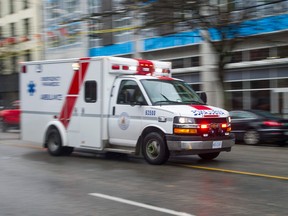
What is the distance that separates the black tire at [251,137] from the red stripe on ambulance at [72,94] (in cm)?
760

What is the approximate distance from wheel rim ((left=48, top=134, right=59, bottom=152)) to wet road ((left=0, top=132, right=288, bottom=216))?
0.72 m

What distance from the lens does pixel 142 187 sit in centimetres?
771

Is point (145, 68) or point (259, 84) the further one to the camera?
point (259, 84)

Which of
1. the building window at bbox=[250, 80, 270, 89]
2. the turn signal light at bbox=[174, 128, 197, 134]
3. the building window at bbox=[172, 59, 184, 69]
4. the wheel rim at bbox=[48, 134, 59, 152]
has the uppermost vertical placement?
the building window at bbox=[172, 59, 184, 69]

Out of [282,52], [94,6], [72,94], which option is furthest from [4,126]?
[282,52]

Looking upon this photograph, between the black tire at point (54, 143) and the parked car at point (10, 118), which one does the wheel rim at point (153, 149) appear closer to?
the black tire at point (54, 143)

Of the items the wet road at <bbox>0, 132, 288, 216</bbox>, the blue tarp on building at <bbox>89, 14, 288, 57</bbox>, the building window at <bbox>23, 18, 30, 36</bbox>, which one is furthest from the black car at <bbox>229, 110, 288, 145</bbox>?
the building window at <bbox>23, 18, 30, 36</bbox>

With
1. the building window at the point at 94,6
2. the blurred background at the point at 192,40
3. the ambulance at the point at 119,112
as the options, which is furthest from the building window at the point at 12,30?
the ambulance at the point at 119,112

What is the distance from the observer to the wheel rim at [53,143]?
12484 millimetres

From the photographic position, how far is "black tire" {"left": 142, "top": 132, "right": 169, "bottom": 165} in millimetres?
10008

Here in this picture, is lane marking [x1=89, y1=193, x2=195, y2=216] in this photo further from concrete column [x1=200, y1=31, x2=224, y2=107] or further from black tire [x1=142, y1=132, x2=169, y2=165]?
concrete column [x1=200, y1=31, x2=224, y2=107]

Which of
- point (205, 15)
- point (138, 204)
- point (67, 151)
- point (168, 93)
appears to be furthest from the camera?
point (205, 15)

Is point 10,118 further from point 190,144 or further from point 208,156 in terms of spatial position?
point 190,144

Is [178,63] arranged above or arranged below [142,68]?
above
